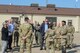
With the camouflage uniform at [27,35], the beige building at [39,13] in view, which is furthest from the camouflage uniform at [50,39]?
the beige building at [39,13]

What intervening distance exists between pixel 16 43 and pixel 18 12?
3386 cm

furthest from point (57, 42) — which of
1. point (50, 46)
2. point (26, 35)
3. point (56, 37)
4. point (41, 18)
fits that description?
point (41, 18)

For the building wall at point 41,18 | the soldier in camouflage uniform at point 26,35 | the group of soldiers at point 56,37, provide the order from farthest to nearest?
the building wall at point 41,18, the group of soldiers at point 56,37, the soldier in camouflage uniform at point 26,35

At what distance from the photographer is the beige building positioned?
2240 inches

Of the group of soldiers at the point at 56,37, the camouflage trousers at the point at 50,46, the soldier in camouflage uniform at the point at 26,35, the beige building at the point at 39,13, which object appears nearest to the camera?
the soldier in camouflage uniform at the point at 26,35

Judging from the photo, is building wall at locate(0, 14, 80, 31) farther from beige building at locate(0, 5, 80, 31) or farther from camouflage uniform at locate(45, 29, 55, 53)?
camouflage uniform at locate(45, 29, 55, 53)

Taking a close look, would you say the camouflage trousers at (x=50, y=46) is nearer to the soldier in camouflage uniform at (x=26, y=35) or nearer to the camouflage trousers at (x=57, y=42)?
the camouflage trousers at (x=57, y=42)

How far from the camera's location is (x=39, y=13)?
5794cm

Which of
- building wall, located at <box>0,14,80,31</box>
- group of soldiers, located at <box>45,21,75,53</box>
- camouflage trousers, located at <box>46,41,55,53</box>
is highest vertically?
group of soldiers, located at <box>45,21,75,53</box>

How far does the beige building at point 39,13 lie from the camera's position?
56.9 m

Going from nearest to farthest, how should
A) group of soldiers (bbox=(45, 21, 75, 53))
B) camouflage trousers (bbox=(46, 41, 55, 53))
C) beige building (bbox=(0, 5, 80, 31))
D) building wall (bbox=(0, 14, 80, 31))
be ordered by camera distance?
camouflage trousers (bbox=(46, 41, 55, 53)) → group of soldiers (bbox=(45, 21, 75, 53)) → building wall (bbox=(0, 14, 80, 31)) → beige building (bbox=(0, 5, 80, 31))

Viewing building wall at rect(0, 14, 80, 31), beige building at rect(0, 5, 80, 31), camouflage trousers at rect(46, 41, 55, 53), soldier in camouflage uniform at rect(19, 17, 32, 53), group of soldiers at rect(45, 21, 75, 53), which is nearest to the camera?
soldier in camouflage uniform at rect(19, 17, 32, 53)

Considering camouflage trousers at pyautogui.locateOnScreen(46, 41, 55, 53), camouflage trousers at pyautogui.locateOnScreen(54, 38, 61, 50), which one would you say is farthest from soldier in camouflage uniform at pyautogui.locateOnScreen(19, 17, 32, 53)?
camouflage trousers at pyautogui.locateOnScreen(54, 38, 61, 50)

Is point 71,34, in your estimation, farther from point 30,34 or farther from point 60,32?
point 30,34
